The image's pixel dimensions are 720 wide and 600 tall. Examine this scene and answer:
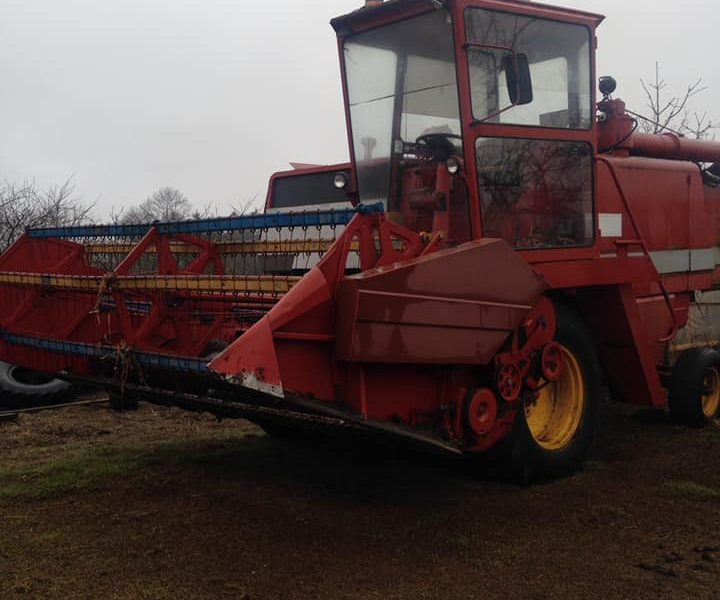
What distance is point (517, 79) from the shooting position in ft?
15.5

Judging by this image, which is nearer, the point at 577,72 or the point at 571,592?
the point at 571,592

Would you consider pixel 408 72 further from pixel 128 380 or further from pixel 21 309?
pixel 21 309

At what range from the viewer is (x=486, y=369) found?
4.61m

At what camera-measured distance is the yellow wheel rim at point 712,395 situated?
6789 millimetres

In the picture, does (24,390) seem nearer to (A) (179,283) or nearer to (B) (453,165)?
(A) (179,283)

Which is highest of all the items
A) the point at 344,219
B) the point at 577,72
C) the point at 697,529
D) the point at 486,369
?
the point at 577,72

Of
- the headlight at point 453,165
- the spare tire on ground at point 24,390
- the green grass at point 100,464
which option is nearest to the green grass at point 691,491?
the headlight at point 453,165

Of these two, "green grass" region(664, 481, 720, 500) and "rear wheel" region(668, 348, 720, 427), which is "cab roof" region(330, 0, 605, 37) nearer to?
"rear wheel" region(668, 348, 720, 427)

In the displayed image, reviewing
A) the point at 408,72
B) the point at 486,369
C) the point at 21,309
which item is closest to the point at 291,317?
the point at 486,369

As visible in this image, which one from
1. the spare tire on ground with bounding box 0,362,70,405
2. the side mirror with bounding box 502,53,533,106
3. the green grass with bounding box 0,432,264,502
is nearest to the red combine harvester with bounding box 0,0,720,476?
the side mirror with bounding box 502,53,533,106

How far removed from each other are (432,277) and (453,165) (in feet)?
3.19

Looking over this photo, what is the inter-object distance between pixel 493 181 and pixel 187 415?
12.7ft

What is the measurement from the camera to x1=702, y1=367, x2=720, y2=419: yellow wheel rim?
22.3 ft

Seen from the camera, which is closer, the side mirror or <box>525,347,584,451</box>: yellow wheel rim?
the side mirror
